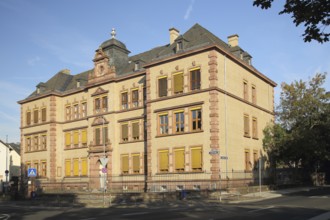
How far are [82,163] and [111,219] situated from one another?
30.1 metres

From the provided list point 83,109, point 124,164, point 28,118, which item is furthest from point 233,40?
point 28,118

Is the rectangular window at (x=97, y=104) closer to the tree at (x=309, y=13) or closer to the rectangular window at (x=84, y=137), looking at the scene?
the rectangular window at (x=84, y=137)

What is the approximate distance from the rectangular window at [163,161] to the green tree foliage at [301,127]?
39.2ft

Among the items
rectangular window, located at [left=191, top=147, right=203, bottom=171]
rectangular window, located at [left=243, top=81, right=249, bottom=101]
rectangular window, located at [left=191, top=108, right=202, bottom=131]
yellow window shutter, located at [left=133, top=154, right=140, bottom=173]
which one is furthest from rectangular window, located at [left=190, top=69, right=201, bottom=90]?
Answer: yellow window shutter, located at [left=133, top=154, right=140, bottom=173]

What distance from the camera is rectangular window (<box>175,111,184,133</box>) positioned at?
115ft

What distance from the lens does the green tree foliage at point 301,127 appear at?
134ft

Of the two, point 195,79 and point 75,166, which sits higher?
point 195,79

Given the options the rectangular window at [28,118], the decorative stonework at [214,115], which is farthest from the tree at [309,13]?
the rectangular window at [28,118]

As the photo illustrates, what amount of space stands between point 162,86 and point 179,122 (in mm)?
3826

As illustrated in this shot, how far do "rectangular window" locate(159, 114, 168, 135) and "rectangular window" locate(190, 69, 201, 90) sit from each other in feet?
12.3

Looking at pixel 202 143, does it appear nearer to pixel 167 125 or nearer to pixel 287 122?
pixel 167 125

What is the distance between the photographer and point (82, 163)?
4594 centimetres

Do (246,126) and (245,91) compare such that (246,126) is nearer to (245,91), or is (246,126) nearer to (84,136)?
(245,91)

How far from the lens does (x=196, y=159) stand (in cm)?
3356
